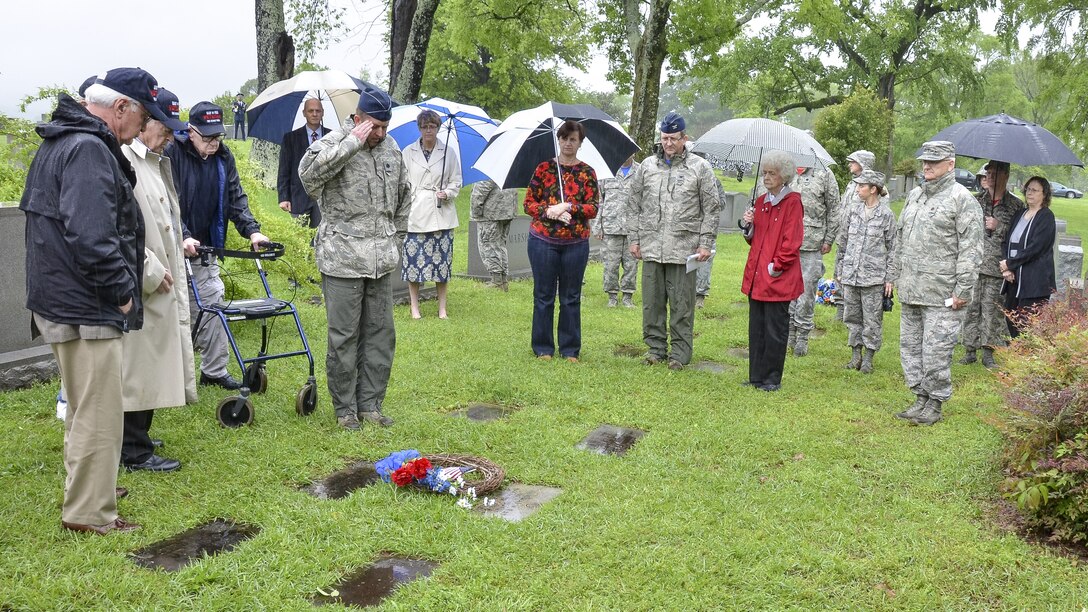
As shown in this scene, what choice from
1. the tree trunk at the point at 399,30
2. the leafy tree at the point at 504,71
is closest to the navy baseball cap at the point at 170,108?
the tree trunk at the point at 399,30

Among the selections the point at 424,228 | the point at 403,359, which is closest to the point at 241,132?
the point at 424,228

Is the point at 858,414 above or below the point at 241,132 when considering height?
below

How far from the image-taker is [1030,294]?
8.11 m

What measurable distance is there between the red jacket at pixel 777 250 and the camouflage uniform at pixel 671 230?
1.53 feet

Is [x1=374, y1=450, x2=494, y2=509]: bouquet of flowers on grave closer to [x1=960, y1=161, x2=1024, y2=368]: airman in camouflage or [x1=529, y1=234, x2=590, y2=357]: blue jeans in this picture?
[x1=529, y1=234, x2=590, y2=357]: blue jeans

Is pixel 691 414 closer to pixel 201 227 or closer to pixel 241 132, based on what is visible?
pixel 201 227

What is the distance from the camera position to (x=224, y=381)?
666cm

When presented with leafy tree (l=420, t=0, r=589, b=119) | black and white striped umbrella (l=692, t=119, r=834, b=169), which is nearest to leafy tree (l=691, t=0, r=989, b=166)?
leafy tree (l=420, t=0, r=589, b=119)

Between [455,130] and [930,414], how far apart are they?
5.90m

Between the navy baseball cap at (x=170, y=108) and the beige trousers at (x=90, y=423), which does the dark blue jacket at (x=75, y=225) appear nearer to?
the beige trousers at (x=90, y=423)

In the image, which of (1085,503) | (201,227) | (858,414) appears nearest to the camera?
(1085,503)

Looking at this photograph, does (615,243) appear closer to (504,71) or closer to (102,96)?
(102,96)

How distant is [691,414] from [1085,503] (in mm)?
2711

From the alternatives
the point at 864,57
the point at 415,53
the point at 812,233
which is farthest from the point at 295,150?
the point at 864,57
